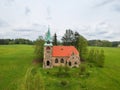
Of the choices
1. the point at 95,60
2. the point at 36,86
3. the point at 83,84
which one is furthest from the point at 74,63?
the point at 36,86

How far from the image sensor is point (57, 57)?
7494cm

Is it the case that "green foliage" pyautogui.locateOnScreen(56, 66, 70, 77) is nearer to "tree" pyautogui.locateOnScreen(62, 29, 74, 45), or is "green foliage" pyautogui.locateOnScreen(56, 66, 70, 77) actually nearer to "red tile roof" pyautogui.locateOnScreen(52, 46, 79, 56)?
"red tile roof" pyautogui.locateOnScreen(52, 46, 79, 56)

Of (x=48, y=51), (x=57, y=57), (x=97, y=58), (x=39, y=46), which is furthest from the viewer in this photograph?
(x=39, y=46)

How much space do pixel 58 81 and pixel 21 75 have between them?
12777mm

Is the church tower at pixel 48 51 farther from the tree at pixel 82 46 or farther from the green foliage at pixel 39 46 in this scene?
the tree at pixel 82 46

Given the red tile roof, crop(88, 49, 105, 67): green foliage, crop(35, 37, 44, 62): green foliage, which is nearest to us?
crop(88, 49, 105, 67): green foliage

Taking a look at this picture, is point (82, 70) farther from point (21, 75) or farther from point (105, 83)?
point (21, 75)

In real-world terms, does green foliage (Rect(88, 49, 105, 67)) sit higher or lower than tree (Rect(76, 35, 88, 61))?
lower

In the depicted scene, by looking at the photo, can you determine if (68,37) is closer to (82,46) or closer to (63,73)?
(82,46)

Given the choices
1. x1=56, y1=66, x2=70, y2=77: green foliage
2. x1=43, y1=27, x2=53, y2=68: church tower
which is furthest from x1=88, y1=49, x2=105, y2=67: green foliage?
x1=43, y1=27, x2=53, y2=68: church tower

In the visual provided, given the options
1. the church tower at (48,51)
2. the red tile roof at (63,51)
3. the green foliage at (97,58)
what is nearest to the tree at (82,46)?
the green foliage at (97,58)

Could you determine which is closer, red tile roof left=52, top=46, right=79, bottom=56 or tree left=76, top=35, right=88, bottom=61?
red tile roof left=52, top=46, right=79, bottom=56

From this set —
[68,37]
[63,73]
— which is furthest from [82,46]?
[63,73]

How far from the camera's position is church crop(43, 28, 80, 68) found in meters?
73.4
